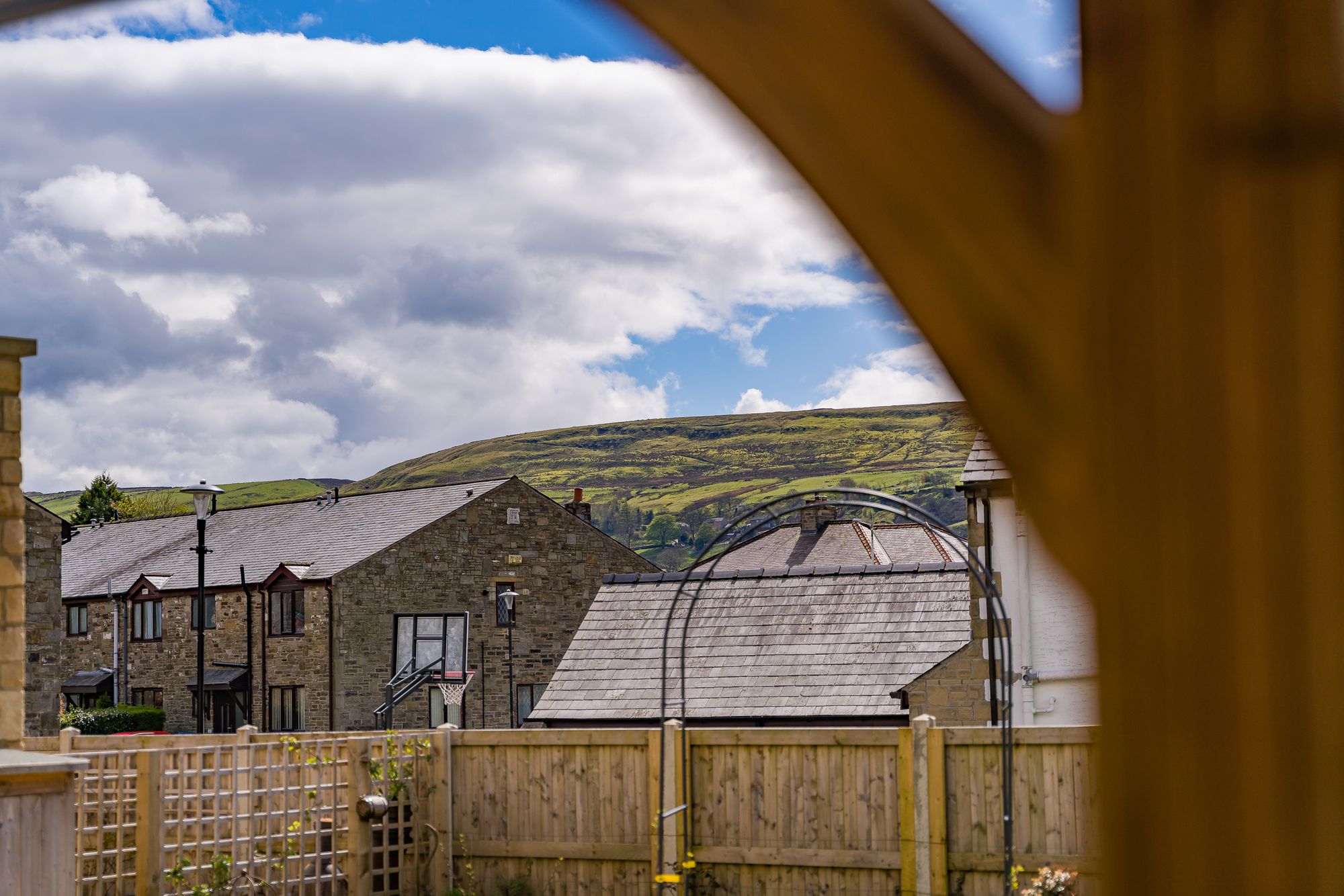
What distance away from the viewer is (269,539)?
121 feet

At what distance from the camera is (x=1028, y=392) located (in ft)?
1.75

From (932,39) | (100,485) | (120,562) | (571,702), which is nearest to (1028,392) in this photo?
(932,39)

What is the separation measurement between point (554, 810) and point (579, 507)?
28408 millimetres

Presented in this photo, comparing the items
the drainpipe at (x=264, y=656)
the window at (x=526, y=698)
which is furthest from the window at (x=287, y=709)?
the window at (x=526, y=698)

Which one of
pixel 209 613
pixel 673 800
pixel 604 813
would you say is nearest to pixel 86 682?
pixel 209 613

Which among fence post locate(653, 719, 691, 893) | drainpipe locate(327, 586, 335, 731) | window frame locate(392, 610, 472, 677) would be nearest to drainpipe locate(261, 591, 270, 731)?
drainpipe locate(327, 586, 335, 731)

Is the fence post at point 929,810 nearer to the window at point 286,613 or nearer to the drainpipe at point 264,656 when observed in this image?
the window at point 286,613

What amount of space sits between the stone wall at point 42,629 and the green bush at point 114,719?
7911 millimetres

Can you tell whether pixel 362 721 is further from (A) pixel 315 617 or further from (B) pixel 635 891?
(B) pixel 635 891

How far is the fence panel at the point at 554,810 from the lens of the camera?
10.8 meters

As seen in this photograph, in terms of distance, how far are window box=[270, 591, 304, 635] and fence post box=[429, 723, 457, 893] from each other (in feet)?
73.6

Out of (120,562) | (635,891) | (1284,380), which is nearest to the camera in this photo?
(1284,380)

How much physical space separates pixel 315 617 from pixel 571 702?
54.1 ft

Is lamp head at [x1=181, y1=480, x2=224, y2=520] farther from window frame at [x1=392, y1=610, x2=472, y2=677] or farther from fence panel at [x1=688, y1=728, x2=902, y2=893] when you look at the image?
window frame at [x1=392, y1=610, x2=472, y2=677]
